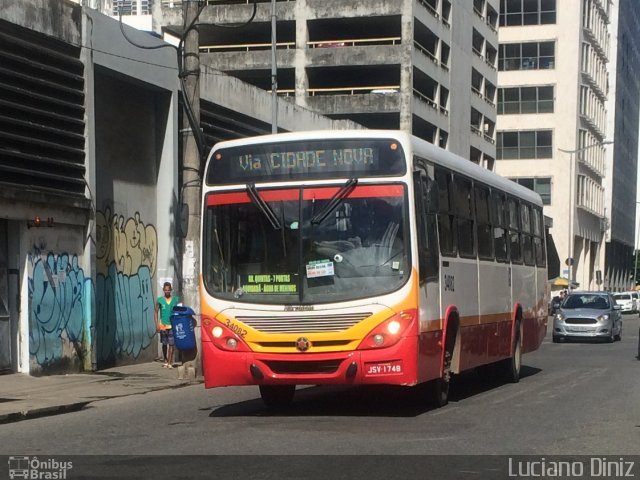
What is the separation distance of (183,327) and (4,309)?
2.81 m

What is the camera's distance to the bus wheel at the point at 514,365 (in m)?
18.5

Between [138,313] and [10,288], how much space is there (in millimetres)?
4510

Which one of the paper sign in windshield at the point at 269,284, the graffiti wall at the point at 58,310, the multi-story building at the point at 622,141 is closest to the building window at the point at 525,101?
the multi-story building at the point at 622,141

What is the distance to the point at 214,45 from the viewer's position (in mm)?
59406

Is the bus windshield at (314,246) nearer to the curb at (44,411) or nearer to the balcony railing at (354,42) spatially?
the curb at (44,411)

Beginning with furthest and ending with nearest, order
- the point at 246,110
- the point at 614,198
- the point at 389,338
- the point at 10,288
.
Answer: the point at 614,198
the point at 246,110
the point at 10,288
the point at 389,338

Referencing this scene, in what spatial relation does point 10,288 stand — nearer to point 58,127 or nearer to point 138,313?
point 58,127

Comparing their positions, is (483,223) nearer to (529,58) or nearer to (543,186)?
(543,186)

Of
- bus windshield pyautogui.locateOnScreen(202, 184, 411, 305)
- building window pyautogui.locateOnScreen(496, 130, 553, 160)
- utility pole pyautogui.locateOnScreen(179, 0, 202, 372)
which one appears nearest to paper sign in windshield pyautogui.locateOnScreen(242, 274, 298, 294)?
bus windshield pyautogui.locateOnScreen(202, 184, 411, 305)

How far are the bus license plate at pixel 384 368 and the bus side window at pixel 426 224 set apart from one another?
0.98m

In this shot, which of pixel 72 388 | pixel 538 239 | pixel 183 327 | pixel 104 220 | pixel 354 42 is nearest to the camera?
pixel 72 388

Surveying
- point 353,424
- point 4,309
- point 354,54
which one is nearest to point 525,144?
point 354,54

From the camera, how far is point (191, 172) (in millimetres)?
18891

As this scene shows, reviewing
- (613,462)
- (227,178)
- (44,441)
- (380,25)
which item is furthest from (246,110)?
(380,25)
